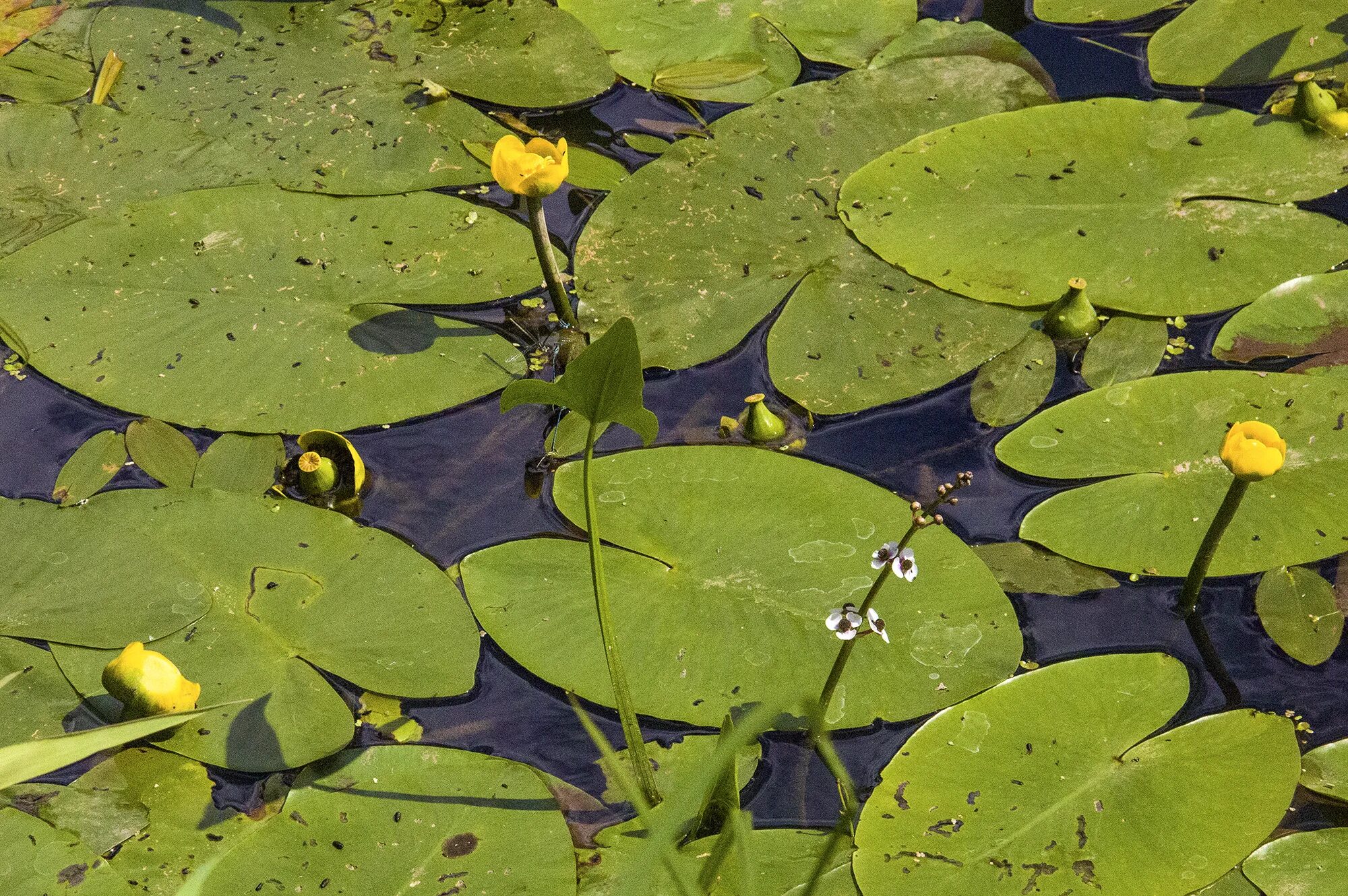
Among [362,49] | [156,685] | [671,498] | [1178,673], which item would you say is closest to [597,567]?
[671,498]

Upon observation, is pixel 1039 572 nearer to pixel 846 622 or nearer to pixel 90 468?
pixel 846 622

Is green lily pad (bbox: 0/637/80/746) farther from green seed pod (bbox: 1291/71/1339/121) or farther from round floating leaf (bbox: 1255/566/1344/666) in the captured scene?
green seed pod (bbox: 1291/71/1339/121)

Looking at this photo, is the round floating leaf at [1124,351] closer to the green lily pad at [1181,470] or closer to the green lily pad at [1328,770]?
the green lily pad at [1181,470]

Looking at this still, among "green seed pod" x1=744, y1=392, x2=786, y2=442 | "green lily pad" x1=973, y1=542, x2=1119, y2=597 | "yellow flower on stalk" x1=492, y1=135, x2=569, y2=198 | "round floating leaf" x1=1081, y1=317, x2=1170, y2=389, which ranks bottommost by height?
"green lily pad" x1=973, y1=542, x2=1119, y2=597

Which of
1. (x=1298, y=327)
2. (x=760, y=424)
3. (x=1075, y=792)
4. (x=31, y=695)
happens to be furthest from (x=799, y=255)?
(x=31, y=695)

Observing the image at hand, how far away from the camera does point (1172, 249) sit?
9.04 ft

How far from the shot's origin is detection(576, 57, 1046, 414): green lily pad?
2641 mm

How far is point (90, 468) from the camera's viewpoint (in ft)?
8.43

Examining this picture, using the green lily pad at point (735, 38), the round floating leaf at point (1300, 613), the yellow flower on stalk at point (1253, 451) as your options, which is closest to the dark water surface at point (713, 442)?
the round floating leaf at point (1300, 613)

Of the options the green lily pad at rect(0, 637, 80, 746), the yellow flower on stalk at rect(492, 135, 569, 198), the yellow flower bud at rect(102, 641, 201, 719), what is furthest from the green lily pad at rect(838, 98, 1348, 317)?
the green lily pad at rect(0, 637, 80, 746)

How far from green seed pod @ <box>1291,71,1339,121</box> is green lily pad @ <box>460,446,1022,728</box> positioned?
1.85m

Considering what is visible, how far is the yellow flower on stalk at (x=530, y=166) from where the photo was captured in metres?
2.44

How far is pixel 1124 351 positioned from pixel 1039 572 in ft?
2.41

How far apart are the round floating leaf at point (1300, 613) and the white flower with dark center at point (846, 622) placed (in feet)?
3.41
